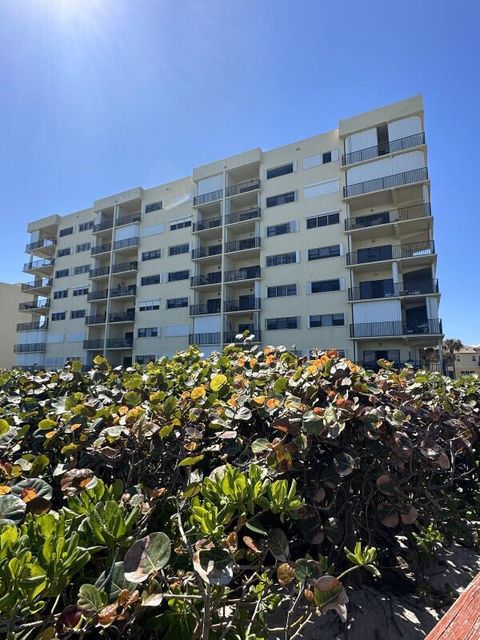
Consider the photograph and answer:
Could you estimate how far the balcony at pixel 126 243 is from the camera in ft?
116

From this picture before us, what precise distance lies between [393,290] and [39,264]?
3989 centimetres

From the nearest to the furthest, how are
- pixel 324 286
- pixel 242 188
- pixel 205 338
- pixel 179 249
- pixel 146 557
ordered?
pixel 146 557, pixel 324 286, pixel 205 338, pixel 242 188, pixel 179 249

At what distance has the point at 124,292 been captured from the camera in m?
34.8

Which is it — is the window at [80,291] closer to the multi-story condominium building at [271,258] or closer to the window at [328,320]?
the multi-story condominium building at [271,258]

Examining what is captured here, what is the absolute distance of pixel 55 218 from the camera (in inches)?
1647

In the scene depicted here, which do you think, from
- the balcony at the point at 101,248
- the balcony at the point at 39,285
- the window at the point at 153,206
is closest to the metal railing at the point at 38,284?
the balcony at the point at 39,285

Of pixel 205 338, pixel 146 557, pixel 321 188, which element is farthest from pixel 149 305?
pixel 146 557

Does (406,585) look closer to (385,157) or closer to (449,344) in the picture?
(385,157)

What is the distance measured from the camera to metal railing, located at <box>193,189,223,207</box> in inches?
1225

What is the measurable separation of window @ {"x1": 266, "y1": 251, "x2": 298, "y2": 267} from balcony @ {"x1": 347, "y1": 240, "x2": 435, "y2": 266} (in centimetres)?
429

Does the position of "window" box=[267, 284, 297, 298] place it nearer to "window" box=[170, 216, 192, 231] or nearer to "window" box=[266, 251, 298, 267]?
"window" box=[266, 251, 298, 267]

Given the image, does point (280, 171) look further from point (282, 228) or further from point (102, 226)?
point (102, 226)

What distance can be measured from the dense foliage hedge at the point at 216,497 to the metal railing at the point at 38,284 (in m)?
42.8

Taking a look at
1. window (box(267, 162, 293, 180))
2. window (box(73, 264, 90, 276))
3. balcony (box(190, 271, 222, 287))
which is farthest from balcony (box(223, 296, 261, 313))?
window (box(73, 264, 90, 276))
